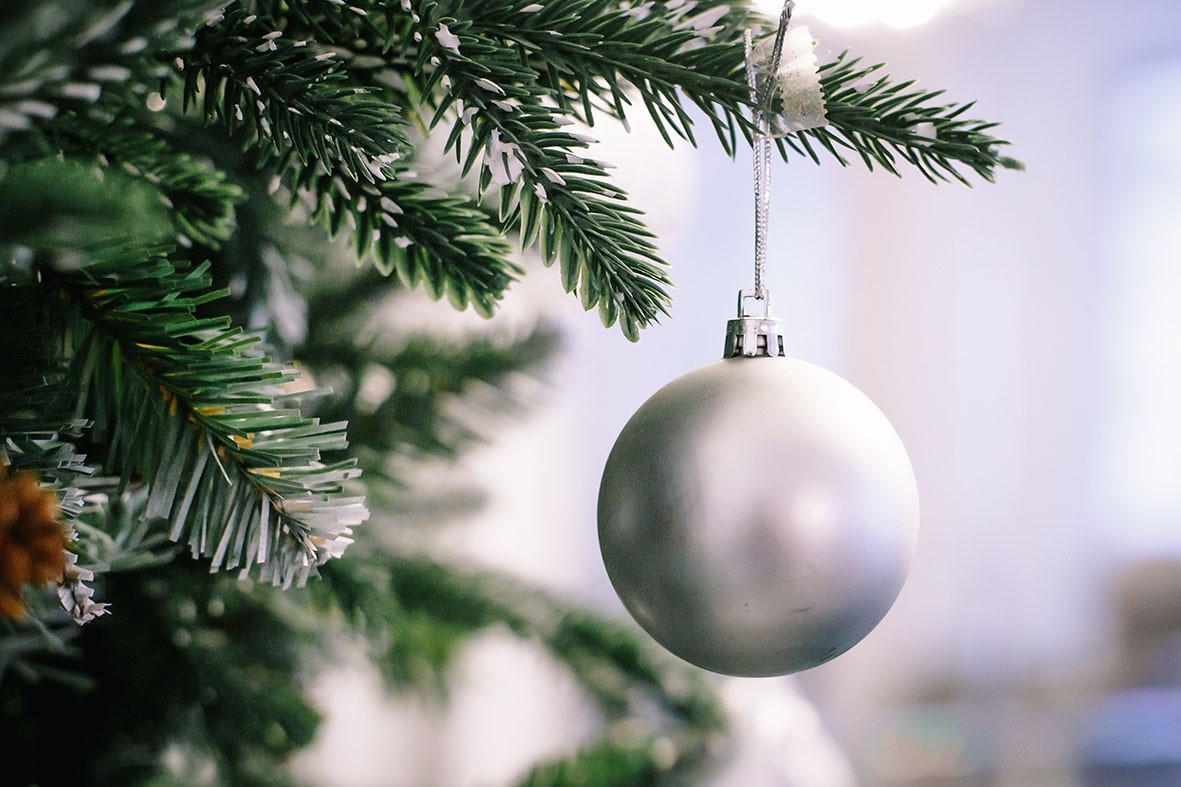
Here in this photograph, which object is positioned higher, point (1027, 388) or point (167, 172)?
point (1027, 388)

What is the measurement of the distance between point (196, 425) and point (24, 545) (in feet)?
0.19

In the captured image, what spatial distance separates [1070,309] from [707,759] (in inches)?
53.1

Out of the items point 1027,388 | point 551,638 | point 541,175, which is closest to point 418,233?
point 541,175

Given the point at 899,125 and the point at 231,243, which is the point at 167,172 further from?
the point at 899,125

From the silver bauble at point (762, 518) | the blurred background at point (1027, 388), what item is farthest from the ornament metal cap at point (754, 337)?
the blurred background at point (1027, 388)

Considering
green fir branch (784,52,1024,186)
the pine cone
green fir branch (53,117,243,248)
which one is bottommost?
the pine cone

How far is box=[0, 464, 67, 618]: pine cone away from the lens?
15cm

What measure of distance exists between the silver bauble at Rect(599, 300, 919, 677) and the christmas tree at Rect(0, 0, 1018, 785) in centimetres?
5

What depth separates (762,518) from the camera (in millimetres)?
253

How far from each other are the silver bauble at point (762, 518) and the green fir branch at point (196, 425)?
89mm

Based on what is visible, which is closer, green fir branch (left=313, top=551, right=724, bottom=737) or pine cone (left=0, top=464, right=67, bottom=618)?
pine cone (left=0, top=464, right=67, bottom=618)

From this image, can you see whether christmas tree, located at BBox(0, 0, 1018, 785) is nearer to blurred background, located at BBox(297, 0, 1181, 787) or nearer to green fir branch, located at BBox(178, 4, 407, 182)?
green fir branch, located at BBox(178, 4, 407, 182)

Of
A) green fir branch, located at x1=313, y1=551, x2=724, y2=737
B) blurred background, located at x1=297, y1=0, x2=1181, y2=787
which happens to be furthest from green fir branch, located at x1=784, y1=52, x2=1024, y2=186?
blurred background, located at x1=297, y1=0, x2=1181, y2=787

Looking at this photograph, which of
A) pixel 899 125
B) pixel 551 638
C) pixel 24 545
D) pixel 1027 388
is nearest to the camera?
pixel 24 545
